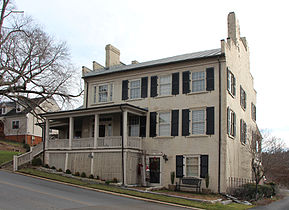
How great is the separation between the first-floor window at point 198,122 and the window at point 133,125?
4.59 meters

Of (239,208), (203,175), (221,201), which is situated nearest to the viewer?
(239,208)

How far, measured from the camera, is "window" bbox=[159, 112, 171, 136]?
24.4 meters

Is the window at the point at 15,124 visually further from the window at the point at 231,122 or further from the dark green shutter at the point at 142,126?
the window at the point at 231,122

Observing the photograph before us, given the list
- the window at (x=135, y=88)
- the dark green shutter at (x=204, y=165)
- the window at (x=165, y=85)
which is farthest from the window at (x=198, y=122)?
the window at (x=135, y=88)

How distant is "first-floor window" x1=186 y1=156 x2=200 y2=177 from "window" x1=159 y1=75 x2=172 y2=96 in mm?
5126

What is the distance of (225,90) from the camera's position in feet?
73.5

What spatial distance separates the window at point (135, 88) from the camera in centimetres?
2645

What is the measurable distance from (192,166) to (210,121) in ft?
10.7

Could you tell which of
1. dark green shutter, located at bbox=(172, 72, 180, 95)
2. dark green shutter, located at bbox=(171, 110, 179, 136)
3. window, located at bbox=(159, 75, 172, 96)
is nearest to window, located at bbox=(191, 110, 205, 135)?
dark green shutter, located at bbox=(171, 110, 179, 136)

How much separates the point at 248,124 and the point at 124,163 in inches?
517

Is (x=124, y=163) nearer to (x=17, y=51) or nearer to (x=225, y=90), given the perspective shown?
(x=225, y=90)

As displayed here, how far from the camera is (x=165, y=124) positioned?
2453 cm

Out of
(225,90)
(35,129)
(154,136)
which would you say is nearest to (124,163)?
(154,136)

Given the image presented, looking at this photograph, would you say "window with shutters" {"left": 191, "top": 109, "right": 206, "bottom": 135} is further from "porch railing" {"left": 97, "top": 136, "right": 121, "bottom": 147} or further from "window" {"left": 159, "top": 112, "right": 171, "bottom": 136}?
"porch railing" {"left": 97, "top": 136, "right": 121, "bottom": 147}
